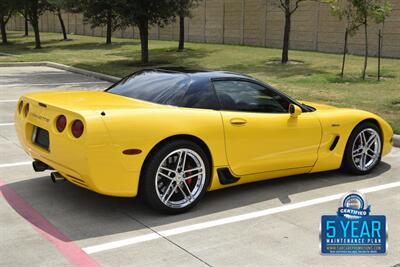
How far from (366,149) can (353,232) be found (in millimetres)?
2604

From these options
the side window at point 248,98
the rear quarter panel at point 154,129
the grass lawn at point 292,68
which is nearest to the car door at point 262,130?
the side window at point 248,98

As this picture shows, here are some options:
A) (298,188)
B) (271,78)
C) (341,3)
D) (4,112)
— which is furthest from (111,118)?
(341,3)

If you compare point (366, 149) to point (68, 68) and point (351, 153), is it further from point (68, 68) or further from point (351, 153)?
point (68, 68)

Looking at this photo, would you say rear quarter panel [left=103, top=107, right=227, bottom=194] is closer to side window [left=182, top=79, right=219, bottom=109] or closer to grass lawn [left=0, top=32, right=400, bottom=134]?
side window [left=182, top=79, right=219, bottom=109]

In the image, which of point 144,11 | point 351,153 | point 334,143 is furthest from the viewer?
point 144,11

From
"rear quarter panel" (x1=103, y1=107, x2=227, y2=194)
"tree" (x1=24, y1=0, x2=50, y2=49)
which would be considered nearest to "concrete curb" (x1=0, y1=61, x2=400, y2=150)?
"tree" (x1=24, y1=0, x2=50, y2=49)

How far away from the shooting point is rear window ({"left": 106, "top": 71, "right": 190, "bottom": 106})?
16.4 ft

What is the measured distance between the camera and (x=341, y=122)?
5.85 metres

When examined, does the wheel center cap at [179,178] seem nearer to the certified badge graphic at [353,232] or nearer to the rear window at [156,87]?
the rear window at [156,87]

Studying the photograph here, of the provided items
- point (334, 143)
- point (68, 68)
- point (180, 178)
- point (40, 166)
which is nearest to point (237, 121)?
point (180, 178)

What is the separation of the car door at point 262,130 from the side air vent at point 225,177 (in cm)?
6

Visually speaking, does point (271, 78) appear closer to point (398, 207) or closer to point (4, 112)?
point (4, 112)

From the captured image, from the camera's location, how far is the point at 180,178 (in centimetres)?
466

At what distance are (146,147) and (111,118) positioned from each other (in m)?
0.39
